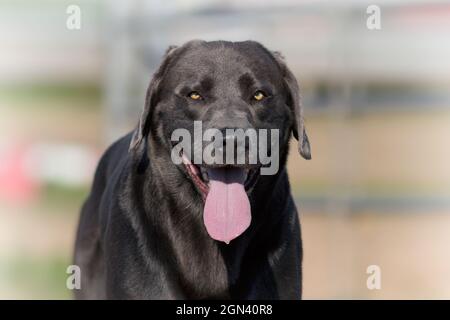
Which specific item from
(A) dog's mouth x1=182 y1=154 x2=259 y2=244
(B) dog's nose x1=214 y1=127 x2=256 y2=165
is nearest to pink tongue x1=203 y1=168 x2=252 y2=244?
(A) dog's mouth x1=182 y1=154 x2=259 y2=244

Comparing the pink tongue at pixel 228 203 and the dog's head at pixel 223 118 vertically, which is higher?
the dog's head at pixel 223 118

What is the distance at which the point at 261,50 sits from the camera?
181 inches

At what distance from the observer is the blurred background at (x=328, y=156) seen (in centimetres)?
811

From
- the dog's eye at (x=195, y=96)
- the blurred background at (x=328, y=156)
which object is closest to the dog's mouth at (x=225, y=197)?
the dog's eye at (x=195, y=96)

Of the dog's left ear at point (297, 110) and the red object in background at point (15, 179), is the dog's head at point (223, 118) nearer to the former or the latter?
the dog's left ear at point (297, 110)

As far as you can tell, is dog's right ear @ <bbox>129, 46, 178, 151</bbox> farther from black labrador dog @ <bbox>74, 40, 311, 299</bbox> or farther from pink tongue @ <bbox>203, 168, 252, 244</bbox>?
pink tongue @ <bbox>203, 168, 252, 244</bbox>

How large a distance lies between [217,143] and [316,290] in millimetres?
4008

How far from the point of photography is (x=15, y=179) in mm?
10828

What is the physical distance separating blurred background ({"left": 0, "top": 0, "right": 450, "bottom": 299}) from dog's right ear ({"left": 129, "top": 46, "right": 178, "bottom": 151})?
2.90m

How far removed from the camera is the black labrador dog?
14.1ft

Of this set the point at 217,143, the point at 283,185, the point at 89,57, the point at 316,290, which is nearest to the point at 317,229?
the point at 316,290

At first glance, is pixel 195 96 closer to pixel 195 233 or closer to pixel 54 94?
pixel 195 233

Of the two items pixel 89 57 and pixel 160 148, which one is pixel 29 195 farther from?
pixel 89 57

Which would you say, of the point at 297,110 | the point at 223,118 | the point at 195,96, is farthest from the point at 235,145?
the point at 297,110
